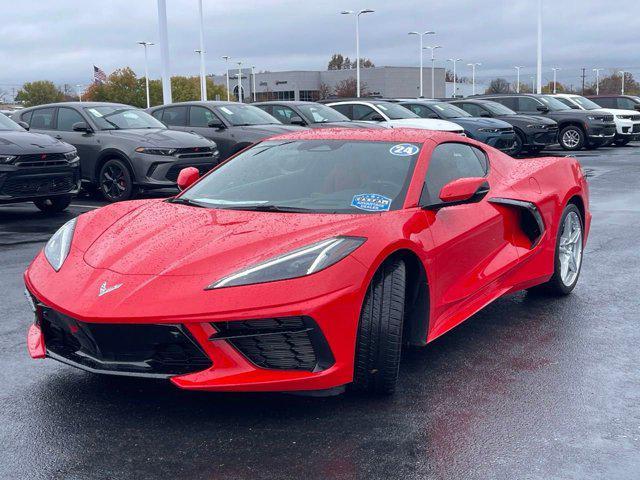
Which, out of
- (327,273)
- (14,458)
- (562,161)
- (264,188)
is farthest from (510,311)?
(14,458)

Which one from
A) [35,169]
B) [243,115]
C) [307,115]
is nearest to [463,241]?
[35,169]

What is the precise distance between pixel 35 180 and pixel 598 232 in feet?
22.7

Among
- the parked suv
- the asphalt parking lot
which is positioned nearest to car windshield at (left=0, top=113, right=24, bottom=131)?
the asphalt parking lot

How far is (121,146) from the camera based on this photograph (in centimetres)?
1246

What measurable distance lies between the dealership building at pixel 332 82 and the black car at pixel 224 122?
89.5 meters

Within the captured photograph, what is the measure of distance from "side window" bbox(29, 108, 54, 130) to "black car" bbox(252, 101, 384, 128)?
4.75m

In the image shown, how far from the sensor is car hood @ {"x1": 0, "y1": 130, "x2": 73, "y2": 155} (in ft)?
34.0

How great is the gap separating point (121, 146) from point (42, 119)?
228 centimetres

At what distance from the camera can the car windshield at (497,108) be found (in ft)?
75.2

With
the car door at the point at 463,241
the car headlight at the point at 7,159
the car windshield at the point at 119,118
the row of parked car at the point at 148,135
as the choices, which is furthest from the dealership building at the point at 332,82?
the car door at the point at 463,241

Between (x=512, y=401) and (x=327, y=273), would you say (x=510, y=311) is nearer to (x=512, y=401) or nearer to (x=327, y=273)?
(x=512, y=401)

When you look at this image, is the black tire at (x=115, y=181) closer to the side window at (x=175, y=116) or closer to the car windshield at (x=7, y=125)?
the car windshield at (x=7, y=125)

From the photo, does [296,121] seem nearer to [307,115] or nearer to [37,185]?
[307,115]

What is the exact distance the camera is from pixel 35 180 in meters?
10.5
